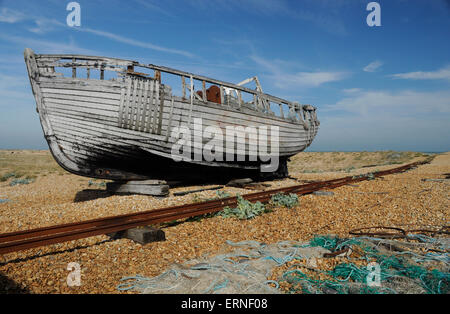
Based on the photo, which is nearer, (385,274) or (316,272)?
(385,274)

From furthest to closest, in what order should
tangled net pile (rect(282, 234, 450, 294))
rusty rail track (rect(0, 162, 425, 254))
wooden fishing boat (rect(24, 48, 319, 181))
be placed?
1. wooden fishing boat (rect(24, 48, 319, 181))
2. rusty rail track (rect(0, 162, 425, 254))
3. tangled net pile (rect(282, 234, 450, 294))

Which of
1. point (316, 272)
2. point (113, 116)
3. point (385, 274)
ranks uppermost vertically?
point (113, 116)

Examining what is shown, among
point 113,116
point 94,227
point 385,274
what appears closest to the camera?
point 385,274

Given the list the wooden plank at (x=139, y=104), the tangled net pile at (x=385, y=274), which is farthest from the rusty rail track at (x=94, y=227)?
the wooden plank at (x=139, y=104)

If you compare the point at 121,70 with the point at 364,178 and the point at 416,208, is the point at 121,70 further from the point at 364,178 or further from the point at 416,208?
the point at 364,178

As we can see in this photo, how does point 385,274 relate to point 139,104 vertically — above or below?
below

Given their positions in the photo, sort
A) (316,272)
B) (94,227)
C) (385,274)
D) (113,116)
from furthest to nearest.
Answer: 1. (113,116)
2. (94,227)
3. (316,272)
4. (385,274)

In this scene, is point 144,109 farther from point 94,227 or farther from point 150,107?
point 94,227

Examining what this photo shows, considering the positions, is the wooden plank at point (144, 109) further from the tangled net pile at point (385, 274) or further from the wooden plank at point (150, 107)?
the tangled net pile at point (385, 274)

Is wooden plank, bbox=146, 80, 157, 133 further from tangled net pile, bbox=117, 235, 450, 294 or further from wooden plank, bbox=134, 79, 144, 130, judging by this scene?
tangled net pile, bbox=117, 235, 450, 294

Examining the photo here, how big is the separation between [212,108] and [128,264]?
7.14 metres

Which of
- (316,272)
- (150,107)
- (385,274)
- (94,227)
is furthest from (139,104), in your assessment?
(385,274)

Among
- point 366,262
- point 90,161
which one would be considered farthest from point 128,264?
point 90,161

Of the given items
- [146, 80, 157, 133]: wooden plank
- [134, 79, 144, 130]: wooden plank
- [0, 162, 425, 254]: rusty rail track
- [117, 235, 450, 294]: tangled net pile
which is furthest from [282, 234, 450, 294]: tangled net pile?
[134, 79, 144, 130]: wooden plank
